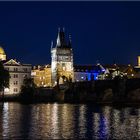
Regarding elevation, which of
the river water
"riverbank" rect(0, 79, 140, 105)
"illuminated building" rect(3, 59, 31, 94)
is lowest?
the river water

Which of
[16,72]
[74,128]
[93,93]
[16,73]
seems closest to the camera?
[74,128]

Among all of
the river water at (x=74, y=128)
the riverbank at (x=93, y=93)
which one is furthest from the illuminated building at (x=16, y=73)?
the river water at (x=74, y=128)

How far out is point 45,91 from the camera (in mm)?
152875

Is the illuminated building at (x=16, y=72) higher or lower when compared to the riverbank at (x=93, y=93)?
higher

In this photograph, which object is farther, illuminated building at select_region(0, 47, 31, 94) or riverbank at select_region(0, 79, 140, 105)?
illuminated building at select_region(0, 47, 31, 94)

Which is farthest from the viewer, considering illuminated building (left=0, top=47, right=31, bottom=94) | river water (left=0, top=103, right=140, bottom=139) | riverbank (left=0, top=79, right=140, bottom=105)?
illuminated building (left=0, top=47, right=31, bottom=94)

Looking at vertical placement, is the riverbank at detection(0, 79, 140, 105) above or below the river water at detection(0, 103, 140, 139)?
above

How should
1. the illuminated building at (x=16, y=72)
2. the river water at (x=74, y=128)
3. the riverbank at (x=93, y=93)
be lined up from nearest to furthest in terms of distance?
the river water at (x=74, y=128) → the riverbank at (x=93, y=93) → the illuminated building at (x=16, y=72)

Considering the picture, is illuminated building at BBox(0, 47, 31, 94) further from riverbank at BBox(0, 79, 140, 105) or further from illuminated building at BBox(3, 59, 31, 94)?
riverbank at BBox(0, 79, 140, 105)

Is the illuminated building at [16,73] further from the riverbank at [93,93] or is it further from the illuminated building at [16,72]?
the riverbank at [93,93]

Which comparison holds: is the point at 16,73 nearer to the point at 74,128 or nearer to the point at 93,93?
the point at 93,93

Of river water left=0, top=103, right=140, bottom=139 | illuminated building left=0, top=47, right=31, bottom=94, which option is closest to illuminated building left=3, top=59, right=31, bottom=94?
illuminated building left=0, top=47, right=31, bottom=94

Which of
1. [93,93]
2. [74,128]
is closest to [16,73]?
[93,93]

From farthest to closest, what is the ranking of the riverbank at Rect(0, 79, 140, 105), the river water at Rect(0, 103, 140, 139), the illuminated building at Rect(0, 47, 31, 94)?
the illuminated building at Rect(0, 47, 31, 94), the riverbank at Rect(0, 79, 140, 105), the river water at Rect(0, 103, 140, 139)
